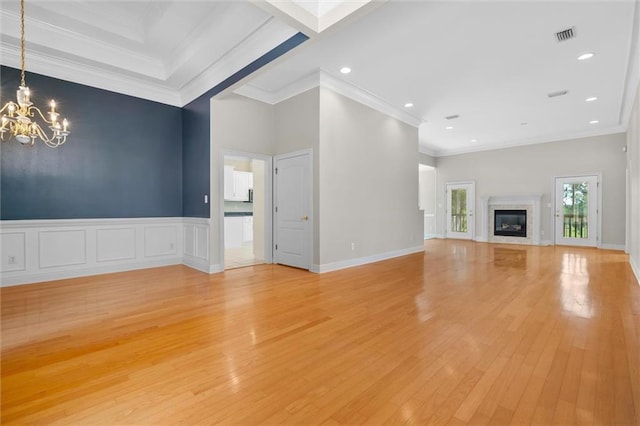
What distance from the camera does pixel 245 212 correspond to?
8.78 metres

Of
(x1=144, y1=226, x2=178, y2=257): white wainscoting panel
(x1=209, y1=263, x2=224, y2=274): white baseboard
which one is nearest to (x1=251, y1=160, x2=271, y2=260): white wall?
(x1=209, y1=263, x2=224, y2=274): white baseboard

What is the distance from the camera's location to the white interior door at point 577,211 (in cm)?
810

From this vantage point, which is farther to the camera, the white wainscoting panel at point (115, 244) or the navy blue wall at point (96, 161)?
the white wainscoting panel at point (115, 244)

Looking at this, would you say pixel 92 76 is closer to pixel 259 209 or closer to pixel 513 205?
pixel 259 209

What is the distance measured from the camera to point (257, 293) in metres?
3.76

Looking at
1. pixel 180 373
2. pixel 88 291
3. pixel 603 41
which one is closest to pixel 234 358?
pixel 180 373

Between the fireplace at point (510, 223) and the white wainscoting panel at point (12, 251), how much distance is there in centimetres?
1161

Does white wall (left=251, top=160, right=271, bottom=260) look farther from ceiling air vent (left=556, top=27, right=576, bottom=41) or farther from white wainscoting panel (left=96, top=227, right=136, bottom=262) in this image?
ceiling air vent (left=556, top=27, right=576, bottom=41)

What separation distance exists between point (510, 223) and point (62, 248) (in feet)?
37.6

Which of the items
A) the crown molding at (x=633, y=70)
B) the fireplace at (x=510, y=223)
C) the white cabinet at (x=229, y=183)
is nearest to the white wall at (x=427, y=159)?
the fireplace at (x=510, y=223)

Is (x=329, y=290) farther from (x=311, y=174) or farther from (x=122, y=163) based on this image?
(x=122, y=163)

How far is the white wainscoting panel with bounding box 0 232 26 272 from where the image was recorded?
4.05 m

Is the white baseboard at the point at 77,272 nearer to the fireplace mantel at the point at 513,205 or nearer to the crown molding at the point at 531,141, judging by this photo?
the crown molding at the point at 531,141

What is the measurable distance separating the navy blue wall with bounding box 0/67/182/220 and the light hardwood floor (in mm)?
1332
